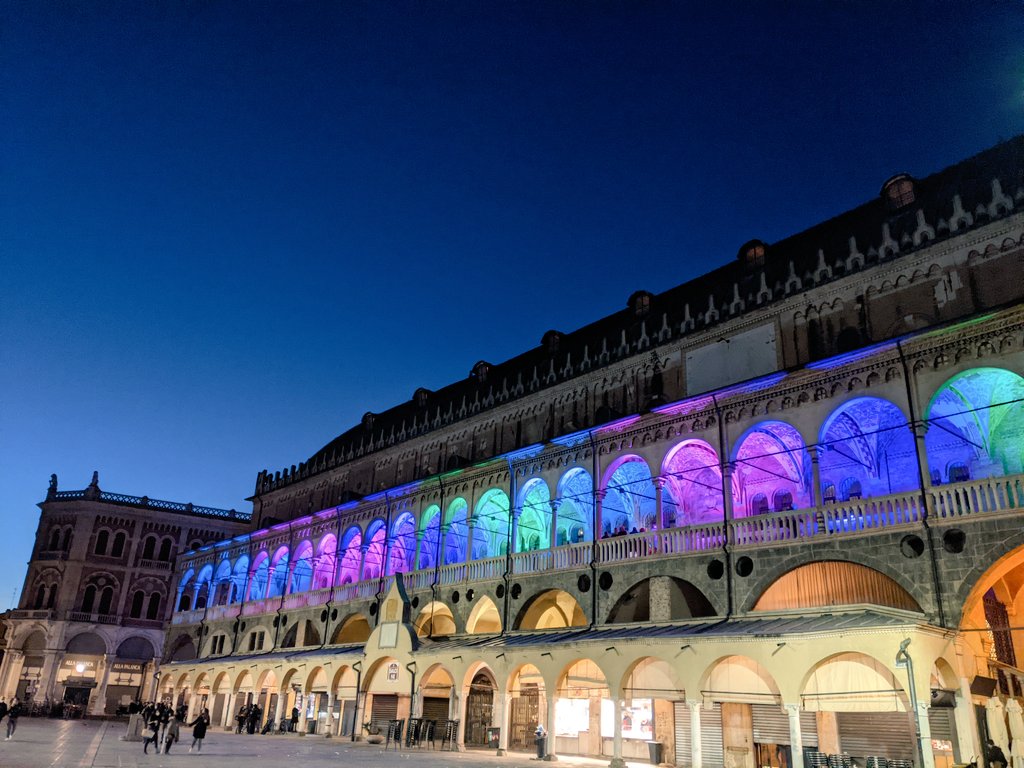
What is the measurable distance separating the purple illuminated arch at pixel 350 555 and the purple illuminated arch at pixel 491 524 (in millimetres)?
7966

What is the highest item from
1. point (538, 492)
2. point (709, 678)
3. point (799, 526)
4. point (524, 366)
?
point (524, 366)

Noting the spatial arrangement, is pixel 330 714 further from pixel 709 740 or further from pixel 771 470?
pixel 771 470

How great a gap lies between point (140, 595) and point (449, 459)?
38369 millimetres

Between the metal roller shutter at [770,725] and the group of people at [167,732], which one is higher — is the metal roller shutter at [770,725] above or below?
above

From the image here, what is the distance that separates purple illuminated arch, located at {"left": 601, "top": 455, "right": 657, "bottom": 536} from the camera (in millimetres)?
30141

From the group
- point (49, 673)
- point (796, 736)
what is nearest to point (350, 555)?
point (796, 736)

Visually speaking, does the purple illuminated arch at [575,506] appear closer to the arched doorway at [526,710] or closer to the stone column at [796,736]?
the arched doorway at [526,710]

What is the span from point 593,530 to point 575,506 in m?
4.93

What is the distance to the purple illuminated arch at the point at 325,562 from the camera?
44.8m

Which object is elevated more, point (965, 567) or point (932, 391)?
point (932, 391)

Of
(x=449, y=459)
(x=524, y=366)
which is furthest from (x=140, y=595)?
(x=524, y=366)

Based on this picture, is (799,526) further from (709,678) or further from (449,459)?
(449,459)

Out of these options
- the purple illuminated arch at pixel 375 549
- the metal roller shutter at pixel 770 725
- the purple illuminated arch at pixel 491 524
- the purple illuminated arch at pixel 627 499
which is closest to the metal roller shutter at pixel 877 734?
the metal roller shutter at pixel 770 725

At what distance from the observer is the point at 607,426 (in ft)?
98.9
